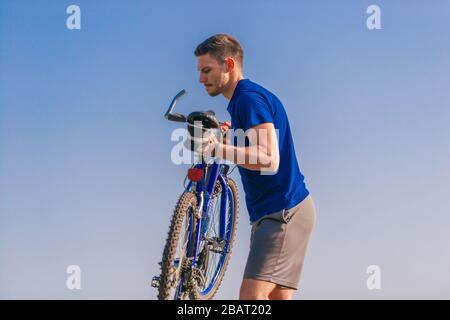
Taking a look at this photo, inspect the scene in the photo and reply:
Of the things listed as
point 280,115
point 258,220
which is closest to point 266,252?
point 258,220

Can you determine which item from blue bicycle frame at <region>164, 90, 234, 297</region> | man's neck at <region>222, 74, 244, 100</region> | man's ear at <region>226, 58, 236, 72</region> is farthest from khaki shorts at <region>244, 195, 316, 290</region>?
blue bicycle frame at <region>164, 90, 234, 297</region>

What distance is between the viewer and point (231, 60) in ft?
14.0

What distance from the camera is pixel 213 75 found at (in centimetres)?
428

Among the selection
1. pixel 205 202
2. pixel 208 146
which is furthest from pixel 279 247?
pixel 205 202

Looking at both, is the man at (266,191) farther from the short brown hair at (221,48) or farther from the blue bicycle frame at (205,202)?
the blue bicycle frame at (205,202)

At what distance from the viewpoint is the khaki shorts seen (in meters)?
4.13

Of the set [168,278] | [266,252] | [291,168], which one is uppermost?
[291,168]

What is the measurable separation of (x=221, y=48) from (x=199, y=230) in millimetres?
1809

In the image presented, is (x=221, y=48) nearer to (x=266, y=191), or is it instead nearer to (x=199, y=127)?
(x=199, y=127)

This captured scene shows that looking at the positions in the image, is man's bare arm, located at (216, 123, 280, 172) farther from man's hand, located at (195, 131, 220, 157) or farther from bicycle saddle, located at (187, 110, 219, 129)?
bicycle saddle, located at (187, 110, 219, 129)

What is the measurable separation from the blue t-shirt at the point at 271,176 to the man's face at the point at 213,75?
15 centimetres
